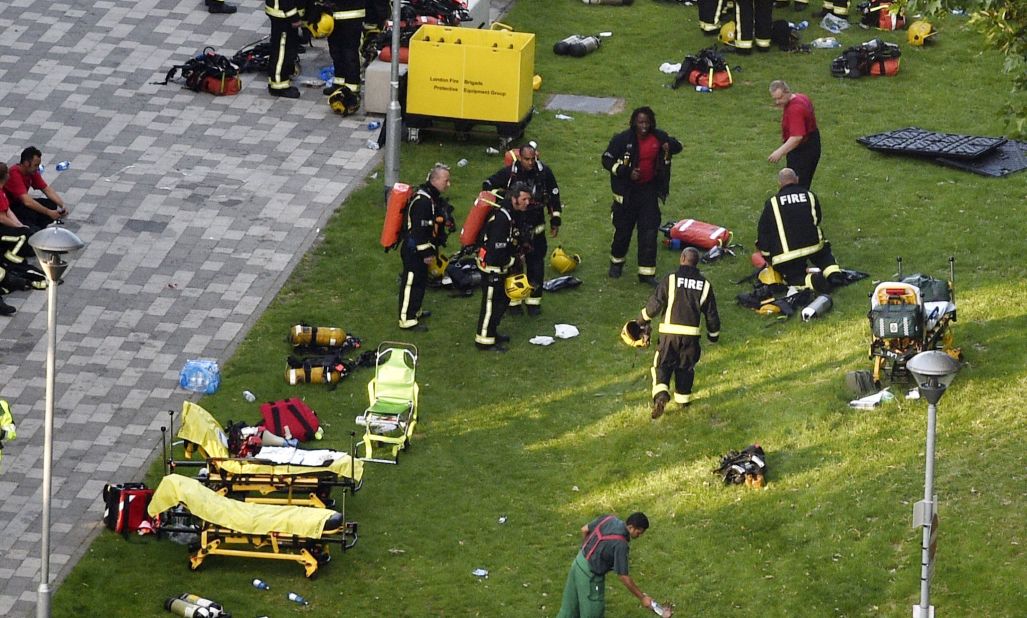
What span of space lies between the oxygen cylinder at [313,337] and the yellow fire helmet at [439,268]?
1.91 m

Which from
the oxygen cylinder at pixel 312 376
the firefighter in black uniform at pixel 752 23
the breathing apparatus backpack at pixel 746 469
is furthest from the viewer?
the firefighter in black uniform at pixel 752 23

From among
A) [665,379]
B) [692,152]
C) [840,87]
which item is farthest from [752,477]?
[840,87]

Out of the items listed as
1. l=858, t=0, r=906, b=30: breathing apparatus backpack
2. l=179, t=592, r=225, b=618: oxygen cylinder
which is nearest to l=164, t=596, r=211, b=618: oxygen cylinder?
l=179, t=592, r=225, b=618: oxygen cylinder

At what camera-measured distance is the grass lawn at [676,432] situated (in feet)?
60.5

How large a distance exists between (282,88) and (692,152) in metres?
6.45

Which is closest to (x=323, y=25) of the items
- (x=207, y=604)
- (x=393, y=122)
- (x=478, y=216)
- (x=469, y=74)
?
(x=469, y=74)

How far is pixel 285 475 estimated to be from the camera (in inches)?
747

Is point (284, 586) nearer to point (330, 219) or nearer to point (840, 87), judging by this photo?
point (330, 219)

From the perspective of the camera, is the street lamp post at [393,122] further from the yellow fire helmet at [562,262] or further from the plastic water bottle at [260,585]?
A: the plastic water bottle at [260,585]

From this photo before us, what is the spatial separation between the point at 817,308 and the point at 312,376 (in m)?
6.08

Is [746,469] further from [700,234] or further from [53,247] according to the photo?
[53,247]

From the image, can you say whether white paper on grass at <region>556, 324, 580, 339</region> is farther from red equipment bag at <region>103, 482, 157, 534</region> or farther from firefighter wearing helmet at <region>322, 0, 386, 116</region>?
firefighter wearing helmet at <region>322, 0, 386, 116</region>

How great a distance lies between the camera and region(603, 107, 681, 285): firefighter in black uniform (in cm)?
2361

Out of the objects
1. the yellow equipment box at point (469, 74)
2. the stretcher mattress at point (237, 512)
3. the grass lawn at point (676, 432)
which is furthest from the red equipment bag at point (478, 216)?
the stretcher mattress at point (237, 512)
